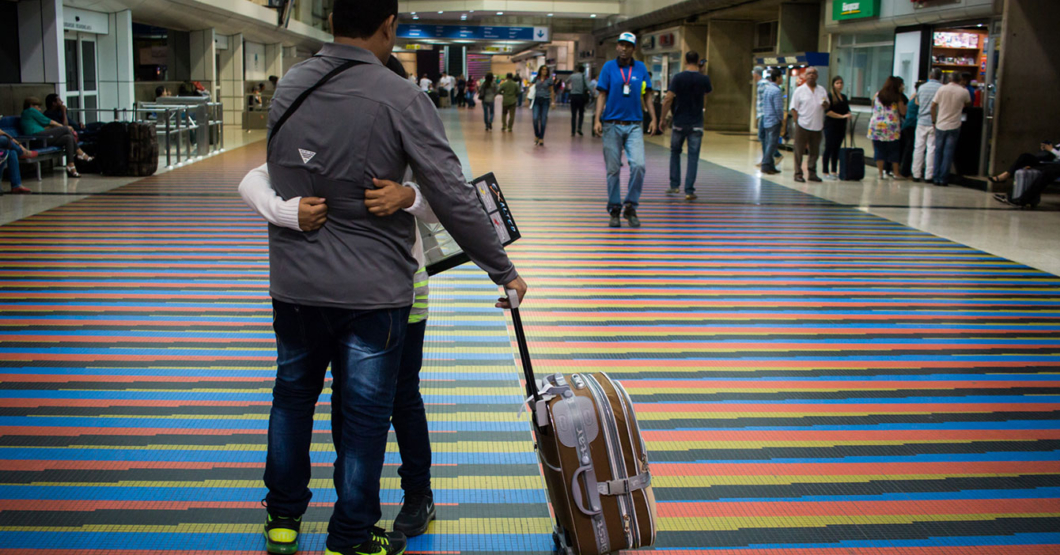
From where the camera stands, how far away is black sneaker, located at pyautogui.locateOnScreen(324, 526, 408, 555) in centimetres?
243

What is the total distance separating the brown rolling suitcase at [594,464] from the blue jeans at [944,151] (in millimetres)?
11685

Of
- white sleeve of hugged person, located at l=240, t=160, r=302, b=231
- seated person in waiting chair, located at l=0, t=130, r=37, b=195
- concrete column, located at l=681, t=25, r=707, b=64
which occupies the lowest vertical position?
seated person in waiting chair, located at l=0, t=130, r=37, b=195

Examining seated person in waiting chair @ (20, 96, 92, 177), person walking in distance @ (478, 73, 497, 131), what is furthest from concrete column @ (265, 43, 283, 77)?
seated person in waiting chair @ (20, 96, 92, 177)

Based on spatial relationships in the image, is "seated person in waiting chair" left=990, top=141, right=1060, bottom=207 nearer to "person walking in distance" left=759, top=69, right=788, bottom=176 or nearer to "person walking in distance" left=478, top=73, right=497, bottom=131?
"person walking in distance" left=759, top=69, right=788, bottom=176

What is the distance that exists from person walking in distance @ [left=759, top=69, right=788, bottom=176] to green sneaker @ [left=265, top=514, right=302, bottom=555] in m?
11.8

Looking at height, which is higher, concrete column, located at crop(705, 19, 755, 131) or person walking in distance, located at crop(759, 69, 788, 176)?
concrete column, located at crop(705, 19, 755, 131)

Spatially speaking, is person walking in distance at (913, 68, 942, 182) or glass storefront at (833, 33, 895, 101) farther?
glass storefront at (833, 33, 895, 101)

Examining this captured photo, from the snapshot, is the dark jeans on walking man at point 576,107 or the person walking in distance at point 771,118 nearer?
the person walking in distance at point 771,118

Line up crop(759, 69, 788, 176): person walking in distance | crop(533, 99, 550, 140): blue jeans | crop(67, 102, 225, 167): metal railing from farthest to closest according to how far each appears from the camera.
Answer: crop(533, 99, 550, 140): blue jeans → crop(67, 102, 225, 167): metal railing → crop(759, 69, 788, 176): person walking in distance

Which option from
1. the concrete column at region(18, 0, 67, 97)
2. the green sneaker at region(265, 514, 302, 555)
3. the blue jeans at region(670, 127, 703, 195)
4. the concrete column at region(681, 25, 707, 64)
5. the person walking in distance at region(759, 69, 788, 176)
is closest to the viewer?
the green sneaker at region(265, 514, 302, 555)

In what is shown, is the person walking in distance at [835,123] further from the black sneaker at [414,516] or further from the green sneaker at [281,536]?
the green sneaker at [281,536]

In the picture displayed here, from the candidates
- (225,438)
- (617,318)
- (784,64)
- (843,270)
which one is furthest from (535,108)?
(225,438)

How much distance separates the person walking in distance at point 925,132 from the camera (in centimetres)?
1280

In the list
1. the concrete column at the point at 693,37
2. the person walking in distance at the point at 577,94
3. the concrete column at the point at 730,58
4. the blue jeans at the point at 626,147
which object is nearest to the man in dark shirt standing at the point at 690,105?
the blue jeans at the point at 626,147
